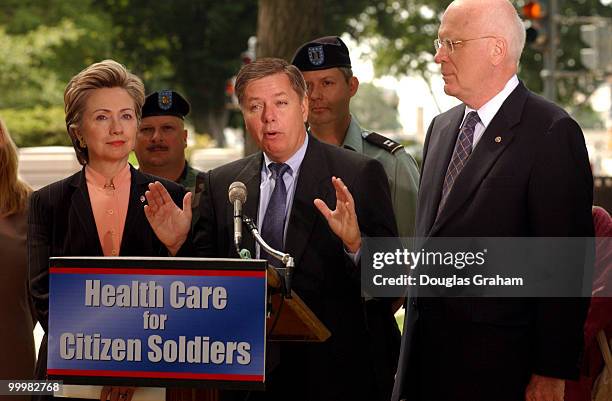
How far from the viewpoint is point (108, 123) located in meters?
5.33

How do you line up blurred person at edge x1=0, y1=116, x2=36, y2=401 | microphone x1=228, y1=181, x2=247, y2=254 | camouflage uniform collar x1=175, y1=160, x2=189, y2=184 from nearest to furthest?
microphone x1=228, y1=181, x2=247, y2=254 < blurred person at edge x1=0, y1=116, x2=36, y2=401 < camouflage uniform collar x1=175, y1=160, x2=189, y2=184

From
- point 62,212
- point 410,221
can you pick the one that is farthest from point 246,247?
point 410,221

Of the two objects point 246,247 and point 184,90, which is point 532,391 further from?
point 184,90

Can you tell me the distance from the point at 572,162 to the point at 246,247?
4.34 feet

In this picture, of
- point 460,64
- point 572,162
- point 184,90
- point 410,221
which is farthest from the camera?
point 184,90

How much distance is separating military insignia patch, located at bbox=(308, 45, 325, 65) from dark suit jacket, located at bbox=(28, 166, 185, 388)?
2033mm

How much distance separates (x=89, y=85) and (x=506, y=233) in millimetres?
1791

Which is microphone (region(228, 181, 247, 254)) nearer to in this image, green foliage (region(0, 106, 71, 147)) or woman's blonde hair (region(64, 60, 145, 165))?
woman's blonde hair (region(64, 60, 145, 165))

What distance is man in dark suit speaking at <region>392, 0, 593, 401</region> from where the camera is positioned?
482cm

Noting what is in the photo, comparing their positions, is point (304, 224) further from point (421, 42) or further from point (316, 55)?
point (421, 42)

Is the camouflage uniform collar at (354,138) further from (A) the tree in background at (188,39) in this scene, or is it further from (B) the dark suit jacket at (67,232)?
(A) the tree in background at (188,39)

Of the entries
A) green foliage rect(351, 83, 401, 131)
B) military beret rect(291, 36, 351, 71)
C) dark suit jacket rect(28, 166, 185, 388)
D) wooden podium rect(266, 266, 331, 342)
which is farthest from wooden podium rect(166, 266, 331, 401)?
green foliage rect(351, 83, 401, 131)

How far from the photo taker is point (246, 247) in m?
5.21

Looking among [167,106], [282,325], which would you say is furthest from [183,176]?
[282,325]
